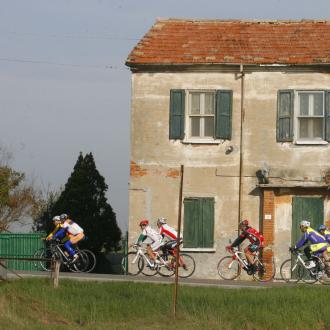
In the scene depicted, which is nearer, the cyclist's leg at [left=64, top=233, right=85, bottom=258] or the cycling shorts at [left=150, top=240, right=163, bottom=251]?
the cyclist's leg at [left=64, top=233, right=85, bottom=258]

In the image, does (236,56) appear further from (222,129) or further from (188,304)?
(188,304)

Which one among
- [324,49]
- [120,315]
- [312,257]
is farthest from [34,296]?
[324,49]

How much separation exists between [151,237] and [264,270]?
3.79 metres

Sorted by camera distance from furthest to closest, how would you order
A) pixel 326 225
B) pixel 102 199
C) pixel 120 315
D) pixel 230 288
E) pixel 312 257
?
pixel 102 199
pixel 326 225
pixel 312 257
pixel 230 288
pixel 120 315

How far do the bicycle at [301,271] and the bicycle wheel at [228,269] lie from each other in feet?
4.45

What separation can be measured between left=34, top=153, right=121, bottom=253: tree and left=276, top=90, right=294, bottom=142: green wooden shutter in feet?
34.8

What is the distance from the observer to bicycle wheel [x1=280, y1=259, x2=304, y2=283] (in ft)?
101

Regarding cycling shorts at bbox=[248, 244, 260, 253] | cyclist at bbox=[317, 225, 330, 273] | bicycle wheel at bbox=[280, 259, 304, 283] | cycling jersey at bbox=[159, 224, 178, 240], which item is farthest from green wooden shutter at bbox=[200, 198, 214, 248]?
cyclist at bbox=[317, 225, 330, 273]

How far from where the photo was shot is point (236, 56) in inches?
1310

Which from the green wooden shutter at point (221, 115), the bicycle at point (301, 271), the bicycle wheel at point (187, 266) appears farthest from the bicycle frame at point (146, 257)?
the green wooden shutter at point (221, 115)

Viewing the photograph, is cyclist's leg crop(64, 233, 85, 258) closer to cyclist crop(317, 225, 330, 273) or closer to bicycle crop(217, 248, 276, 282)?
bicycle crop(217, 248, 276, 282)

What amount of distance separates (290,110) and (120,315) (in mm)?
12084

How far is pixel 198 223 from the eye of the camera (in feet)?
108

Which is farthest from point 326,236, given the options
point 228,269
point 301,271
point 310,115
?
point 310,115
